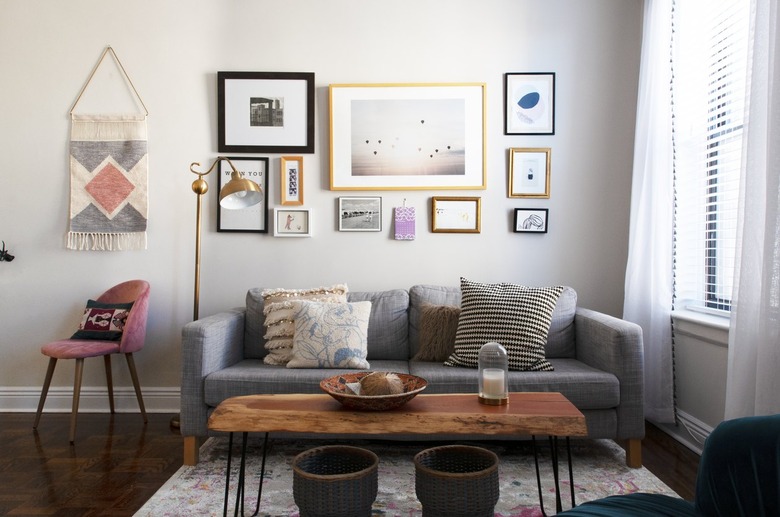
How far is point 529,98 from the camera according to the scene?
342cm

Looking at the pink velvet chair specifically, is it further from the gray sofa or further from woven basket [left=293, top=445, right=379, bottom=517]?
woven basket [left=293, top=445, right=379, bottom=517]

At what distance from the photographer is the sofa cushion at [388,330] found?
3.06 m

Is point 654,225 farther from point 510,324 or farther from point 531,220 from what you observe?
point 510,324

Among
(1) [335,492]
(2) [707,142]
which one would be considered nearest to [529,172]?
(2) [707,142]

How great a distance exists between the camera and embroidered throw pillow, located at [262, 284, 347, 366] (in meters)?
2.86

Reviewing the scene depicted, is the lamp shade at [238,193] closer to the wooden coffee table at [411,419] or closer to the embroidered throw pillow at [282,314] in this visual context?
the embroidered throw pillow at [282,314]

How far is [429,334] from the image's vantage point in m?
2.93

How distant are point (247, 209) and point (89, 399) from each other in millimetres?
1566

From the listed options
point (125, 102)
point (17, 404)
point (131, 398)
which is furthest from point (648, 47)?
point (17, 404)

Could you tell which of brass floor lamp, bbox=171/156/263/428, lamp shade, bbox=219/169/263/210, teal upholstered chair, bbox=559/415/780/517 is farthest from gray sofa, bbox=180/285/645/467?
teal upholstered chair, bbox=559/415/780/517

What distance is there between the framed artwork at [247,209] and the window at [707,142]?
7.99 feet

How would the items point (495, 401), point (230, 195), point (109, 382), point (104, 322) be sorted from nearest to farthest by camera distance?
point (495, 401)
point (230, 195)
point (104, 322)
point (109, 382)

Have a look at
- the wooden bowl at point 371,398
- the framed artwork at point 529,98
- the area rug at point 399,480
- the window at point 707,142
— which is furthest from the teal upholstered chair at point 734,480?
the framed artwork at point 529,98

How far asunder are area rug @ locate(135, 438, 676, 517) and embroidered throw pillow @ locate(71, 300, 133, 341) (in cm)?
92
